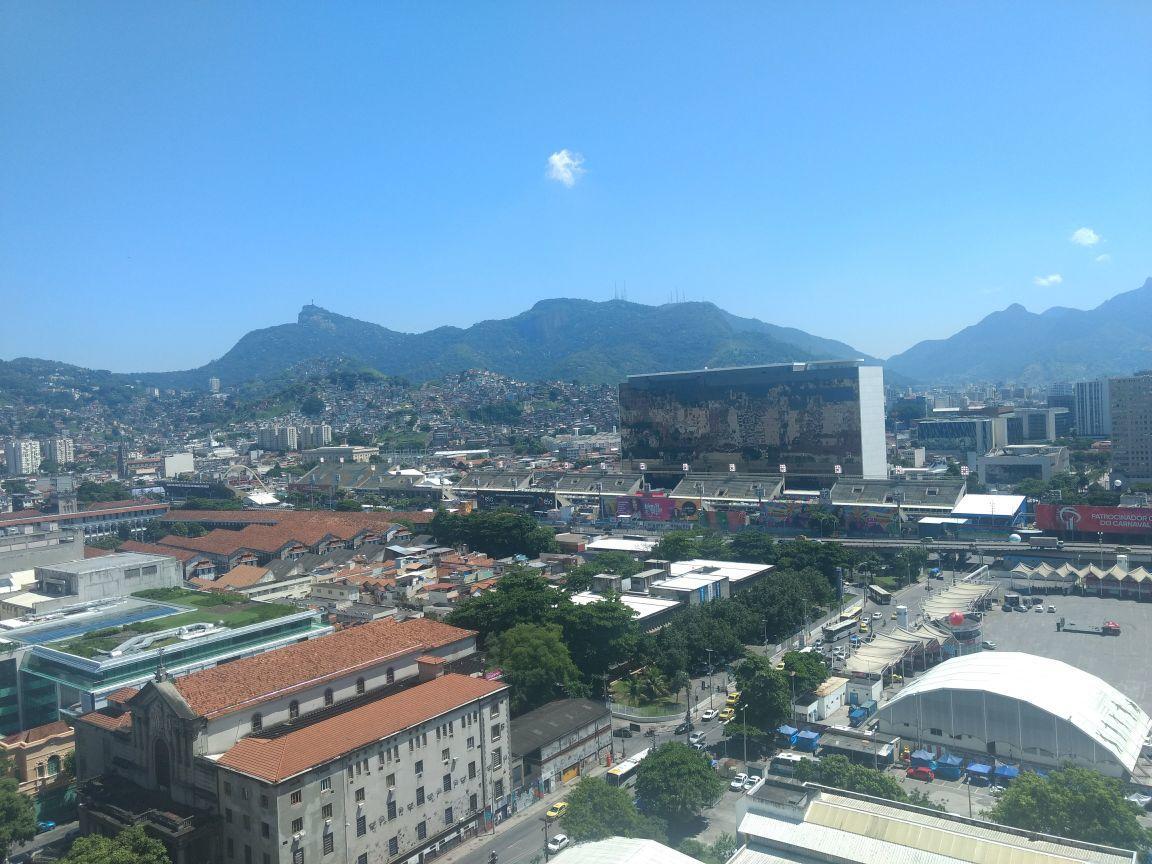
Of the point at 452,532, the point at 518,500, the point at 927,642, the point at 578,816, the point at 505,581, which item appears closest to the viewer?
the point at 578,816

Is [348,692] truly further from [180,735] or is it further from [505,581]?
[505,581]

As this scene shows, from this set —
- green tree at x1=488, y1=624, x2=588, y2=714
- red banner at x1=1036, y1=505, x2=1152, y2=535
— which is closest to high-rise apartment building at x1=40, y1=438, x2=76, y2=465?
green tree at x1=488, y1=624, x2=588, y2=714

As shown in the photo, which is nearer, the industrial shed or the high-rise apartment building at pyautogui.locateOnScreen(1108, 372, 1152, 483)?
the industrial shed

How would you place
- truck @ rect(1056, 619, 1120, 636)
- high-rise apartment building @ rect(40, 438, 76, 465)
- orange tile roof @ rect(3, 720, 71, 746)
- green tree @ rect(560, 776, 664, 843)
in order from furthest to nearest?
high-rise apartment building @ rect(40, 438, 76, 465), truck @ rect(1056, 619, 1120, 636), orange tile roof @ rect(3, 720, 71, 746), green tree @ rect(560, 776, 664, 843)

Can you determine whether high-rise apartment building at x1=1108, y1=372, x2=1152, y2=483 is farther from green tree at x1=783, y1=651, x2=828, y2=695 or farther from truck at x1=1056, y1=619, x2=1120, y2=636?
green tree at x1=783, y1=651, x2=828, y2=695

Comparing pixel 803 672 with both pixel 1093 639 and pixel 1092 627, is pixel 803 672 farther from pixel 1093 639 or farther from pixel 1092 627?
pixel 1092 627

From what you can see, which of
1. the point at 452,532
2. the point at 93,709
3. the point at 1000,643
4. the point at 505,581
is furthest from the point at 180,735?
the point at 452,532

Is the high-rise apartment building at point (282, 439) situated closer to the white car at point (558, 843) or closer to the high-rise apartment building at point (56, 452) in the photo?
the high-rise apartment building at point (56, 452)
